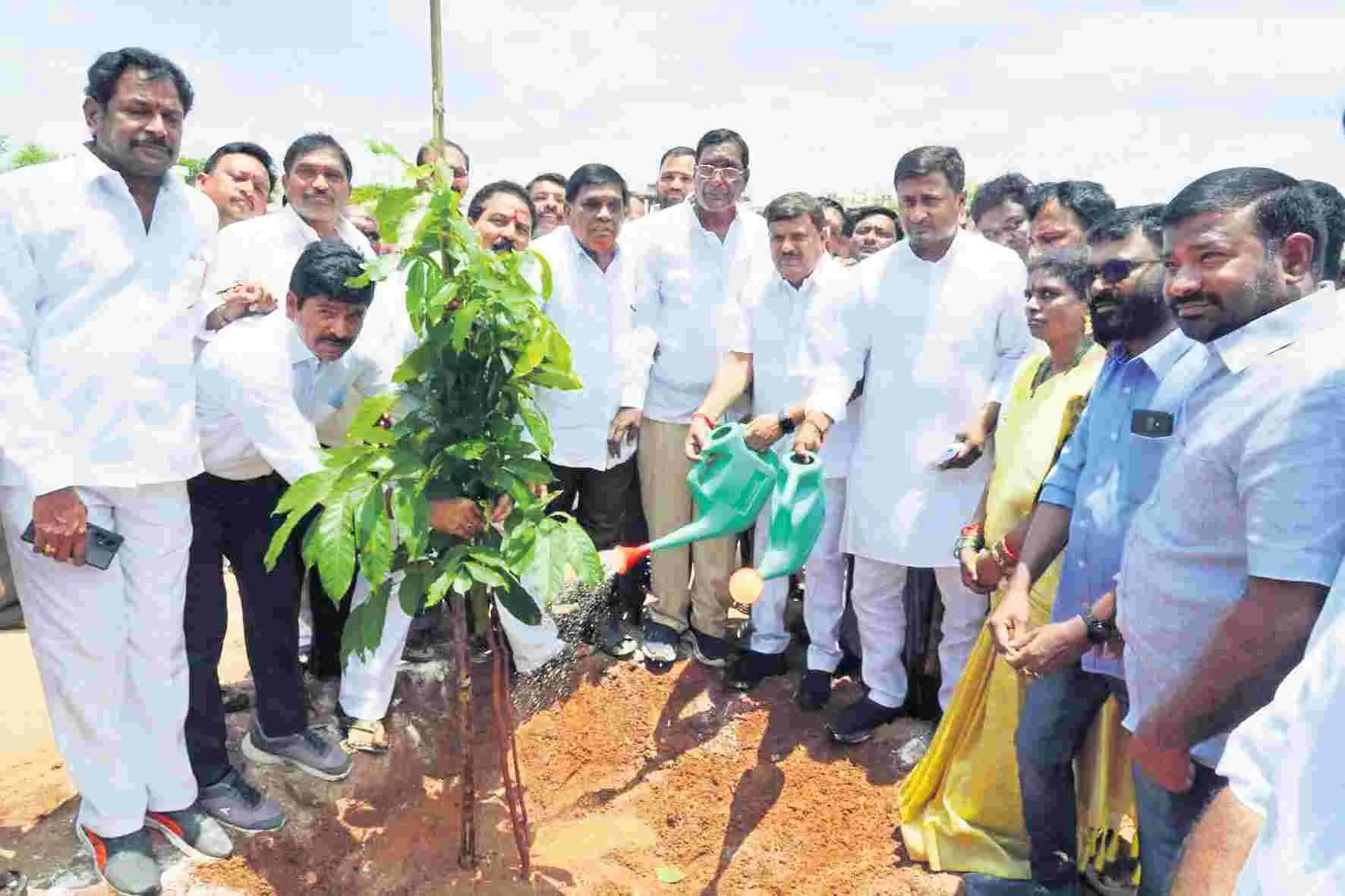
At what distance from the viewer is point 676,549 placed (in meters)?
4.38

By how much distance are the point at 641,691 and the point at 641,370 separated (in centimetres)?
152

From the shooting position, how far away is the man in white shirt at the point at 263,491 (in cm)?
298

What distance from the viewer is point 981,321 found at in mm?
3559

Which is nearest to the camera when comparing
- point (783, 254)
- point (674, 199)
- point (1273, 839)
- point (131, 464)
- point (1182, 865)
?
point (1273, 839)

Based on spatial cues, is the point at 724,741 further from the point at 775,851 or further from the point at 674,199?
the point at 674,199

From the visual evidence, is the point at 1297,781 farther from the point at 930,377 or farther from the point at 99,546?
the point at 99,546

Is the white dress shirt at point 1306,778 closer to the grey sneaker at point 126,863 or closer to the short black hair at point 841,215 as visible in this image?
the grey sneaker at point 126,863

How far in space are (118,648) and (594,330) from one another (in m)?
2.32

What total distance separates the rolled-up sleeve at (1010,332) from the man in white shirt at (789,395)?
2.10 ft

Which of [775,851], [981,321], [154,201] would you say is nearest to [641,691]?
[775,851]

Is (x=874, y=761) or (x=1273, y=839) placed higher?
(x=1273, y=839)

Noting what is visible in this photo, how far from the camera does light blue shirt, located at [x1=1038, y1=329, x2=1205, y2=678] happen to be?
2.36m

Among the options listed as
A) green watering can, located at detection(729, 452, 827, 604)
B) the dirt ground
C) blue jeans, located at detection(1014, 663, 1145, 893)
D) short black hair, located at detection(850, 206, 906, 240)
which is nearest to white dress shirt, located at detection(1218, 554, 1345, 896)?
blue jeans, located at detection(1014, 663, 1145, 893)

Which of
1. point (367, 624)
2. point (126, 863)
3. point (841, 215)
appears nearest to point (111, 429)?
point (367, 624)
